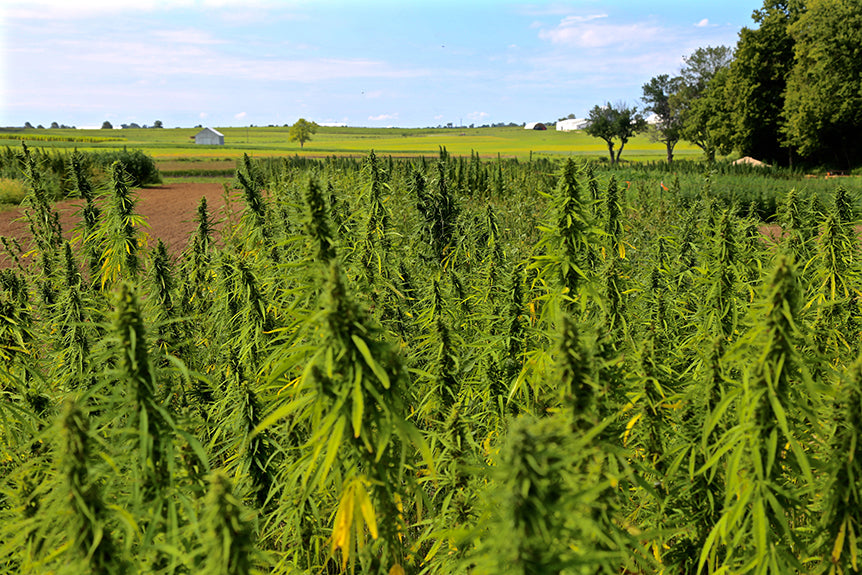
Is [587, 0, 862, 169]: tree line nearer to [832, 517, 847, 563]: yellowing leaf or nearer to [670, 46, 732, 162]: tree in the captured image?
[670, 46, 732, 162]: tree

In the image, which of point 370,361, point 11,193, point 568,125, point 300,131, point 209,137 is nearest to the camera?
point 370,361

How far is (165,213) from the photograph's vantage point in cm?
2289

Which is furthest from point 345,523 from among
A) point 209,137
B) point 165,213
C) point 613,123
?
point 209,137

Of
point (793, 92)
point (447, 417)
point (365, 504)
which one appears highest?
A: point (793, 92)

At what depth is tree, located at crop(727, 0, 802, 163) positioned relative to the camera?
36.0 meters

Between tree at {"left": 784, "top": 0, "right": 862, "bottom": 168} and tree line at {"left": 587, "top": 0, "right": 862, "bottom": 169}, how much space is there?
2.0 inches

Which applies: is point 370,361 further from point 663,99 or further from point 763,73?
point 663,99

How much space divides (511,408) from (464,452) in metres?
0.67

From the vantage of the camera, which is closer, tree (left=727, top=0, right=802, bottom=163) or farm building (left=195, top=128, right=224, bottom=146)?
tree (left=727, top=0, right=802, bottom=163)

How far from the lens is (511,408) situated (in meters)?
2.81

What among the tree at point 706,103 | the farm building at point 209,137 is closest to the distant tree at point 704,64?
the tree at point 706,103

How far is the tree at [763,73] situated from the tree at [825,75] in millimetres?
2139

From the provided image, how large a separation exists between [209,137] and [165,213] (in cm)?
8986

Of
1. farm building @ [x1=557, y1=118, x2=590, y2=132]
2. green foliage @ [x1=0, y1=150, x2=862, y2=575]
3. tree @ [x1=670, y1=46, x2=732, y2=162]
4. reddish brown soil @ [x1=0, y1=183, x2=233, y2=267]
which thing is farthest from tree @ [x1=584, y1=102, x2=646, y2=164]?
farm building @ [x1=557, y1=118, x2=590, y2=132]
